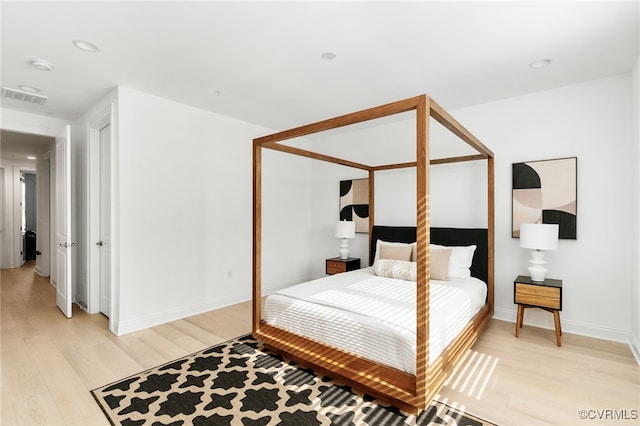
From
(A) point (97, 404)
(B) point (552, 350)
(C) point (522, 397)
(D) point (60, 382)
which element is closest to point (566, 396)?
(C) point (522, 397)

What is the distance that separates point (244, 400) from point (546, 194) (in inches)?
142

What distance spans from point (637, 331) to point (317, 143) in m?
4.68

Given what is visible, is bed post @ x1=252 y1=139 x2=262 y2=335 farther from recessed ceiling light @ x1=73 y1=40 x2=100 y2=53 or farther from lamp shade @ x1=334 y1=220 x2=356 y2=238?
lamp shade @ x1=334 y1=220 x2=356 y2=238

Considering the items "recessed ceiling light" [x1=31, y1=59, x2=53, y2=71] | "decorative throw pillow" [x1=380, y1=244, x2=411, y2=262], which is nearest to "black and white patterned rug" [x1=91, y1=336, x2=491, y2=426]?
"decorative throw pillow" [x1=380, y1=244, x2=411, y2=262]

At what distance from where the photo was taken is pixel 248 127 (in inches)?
184

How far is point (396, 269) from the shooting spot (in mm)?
3566

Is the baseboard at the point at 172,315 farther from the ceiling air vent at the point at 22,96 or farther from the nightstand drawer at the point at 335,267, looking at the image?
the ceiling air vent at the point at 22,96

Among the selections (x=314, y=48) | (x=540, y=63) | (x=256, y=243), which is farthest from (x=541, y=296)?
(x=314, y=48)

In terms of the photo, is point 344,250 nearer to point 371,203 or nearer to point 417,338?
point 371,203

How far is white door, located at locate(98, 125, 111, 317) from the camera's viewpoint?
3863 mm

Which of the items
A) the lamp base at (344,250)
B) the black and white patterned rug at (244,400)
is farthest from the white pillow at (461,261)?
the black and white patterned rug at (244,400)

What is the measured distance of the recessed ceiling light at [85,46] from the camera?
246 centimetres

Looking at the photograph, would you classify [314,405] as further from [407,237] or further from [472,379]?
[407,237]

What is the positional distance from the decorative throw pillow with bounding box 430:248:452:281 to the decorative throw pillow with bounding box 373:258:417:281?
20 centimetres
